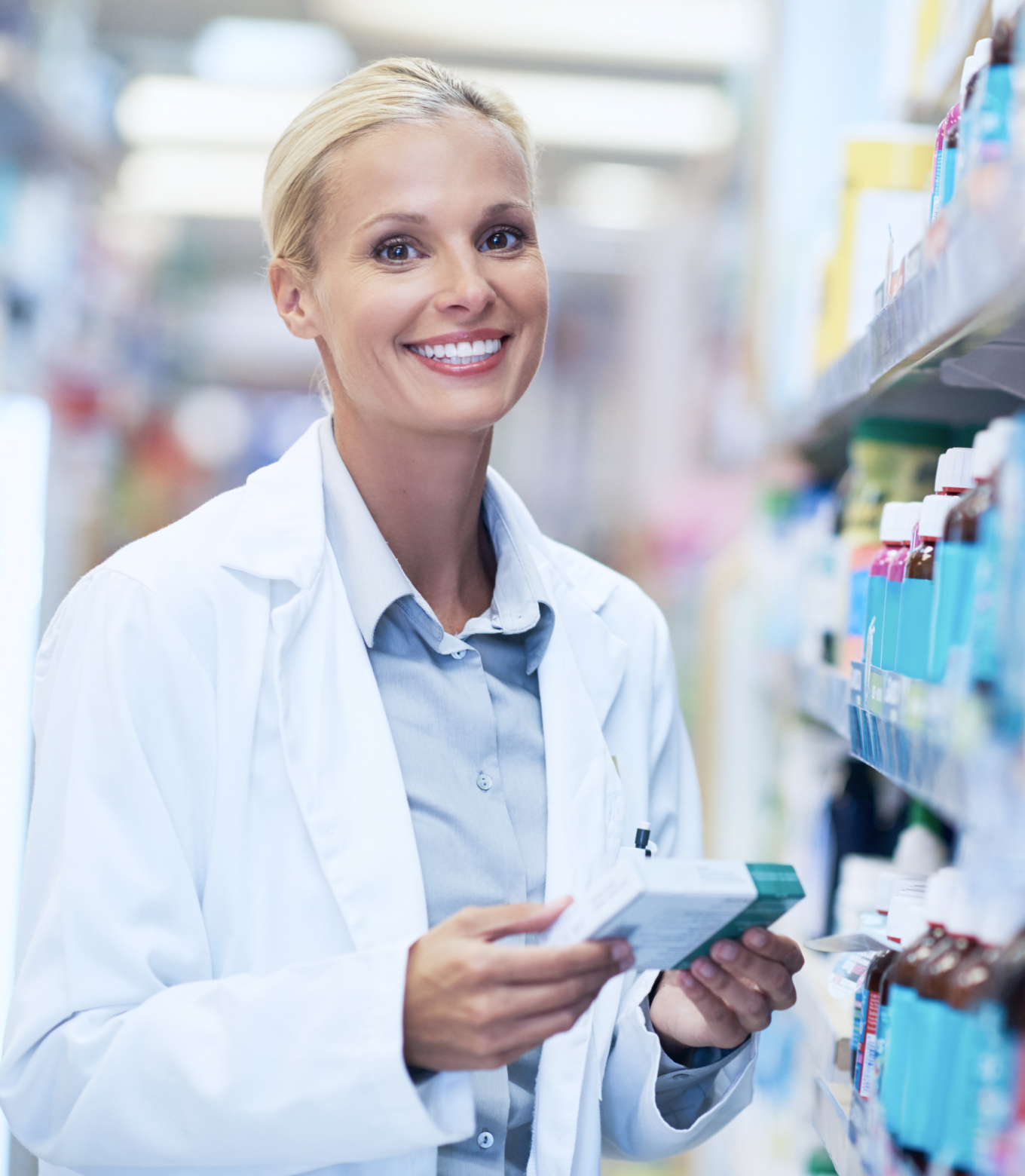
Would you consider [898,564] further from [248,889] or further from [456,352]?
[248,889]

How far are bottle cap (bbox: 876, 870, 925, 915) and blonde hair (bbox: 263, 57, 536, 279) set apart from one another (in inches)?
38.8

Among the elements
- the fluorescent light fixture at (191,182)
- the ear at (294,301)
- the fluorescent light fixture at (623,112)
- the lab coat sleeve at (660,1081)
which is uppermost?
the fluorescent light fixture at (623,112)

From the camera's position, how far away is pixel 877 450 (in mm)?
1908

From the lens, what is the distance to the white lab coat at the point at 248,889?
1253 mm

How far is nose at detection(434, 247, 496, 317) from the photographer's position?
5.03ft

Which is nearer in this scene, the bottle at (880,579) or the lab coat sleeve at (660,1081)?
the bottle at (880,579)

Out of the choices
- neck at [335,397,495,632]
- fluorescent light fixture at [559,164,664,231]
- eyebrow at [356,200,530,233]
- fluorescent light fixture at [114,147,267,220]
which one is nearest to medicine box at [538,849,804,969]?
neck at [335,397,495,632]

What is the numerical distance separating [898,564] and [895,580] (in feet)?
0.05

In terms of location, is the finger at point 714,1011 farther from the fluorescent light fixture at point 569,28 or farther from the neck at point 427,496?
the fluorescent light fixture at point 569,28

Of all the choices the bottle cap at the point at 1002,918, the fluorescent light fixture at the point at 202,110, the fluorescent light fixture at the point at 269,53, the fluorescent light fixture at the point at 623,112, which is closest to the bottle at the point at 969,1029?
the bottle cap at the point at 1002,918

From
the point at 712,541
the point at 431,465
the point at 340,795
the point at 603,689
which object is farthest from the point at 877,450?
the point at 712,541

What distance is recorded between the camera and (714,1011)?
1.51 meters

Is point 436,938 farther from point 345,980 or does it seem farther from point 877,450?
point 877,450

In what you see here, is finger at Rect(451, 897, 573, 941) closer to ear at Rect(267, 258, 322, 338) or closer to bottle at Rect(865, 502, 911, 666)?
bottle at Rect(865, 502, 911, 666)
